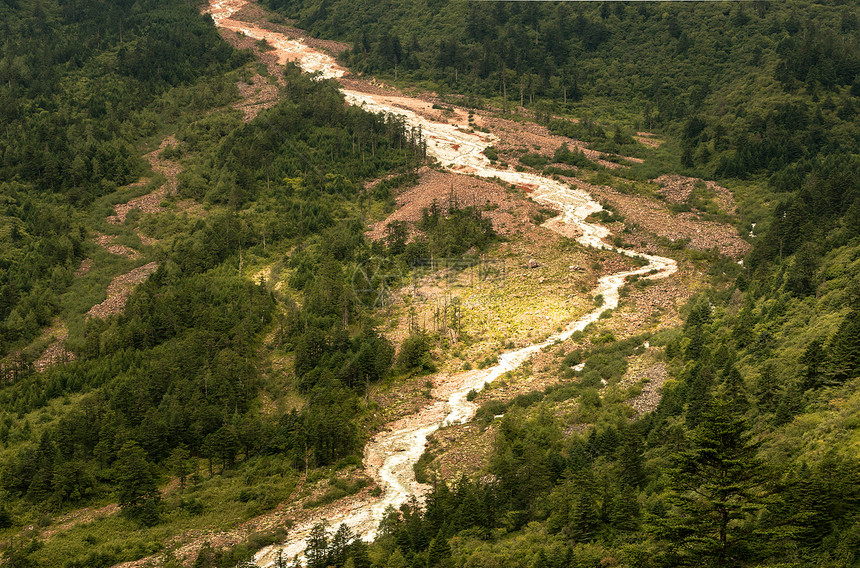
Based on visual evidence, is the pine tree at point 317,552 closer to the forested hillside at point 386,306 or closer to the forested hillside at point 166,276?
the forested hillside at point 386,306

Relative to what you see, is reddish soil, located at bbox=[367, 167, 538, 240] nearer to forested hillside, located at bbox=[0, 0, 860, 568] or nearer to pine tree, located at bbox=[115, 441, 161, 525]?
forested hillside, located at bbox=[0, 0, 860, 568]

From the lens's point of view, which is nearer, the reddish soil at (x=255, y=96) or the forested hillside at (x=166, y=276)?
the forested hillside at (x=166, y=276)

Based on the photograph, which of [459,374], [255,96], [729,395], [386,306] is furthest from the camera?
[255,96]

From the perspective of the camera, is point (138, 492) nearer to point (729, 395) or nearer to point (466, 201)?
point (729, 395)

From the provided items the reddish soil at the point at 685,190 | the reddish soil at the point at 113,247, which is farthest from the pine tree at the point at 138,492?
the reddish soil at the point at 685,190

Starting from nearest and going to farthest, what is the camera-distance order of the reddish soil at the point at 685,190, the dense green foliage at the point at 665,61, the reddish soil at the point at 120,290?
the reddish soil at the point at 120,290
the reddish soil at the point at 685,190
the dense green foliage at the point at 665,61

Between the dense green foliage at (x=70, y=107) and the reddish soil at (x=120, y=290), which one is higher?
the dense green foliage at (x=70, y=107)

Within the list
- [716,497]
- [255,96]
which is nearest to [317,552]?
[716,497]

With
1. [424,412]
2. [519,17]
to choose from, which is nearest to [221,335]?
[424,412]
